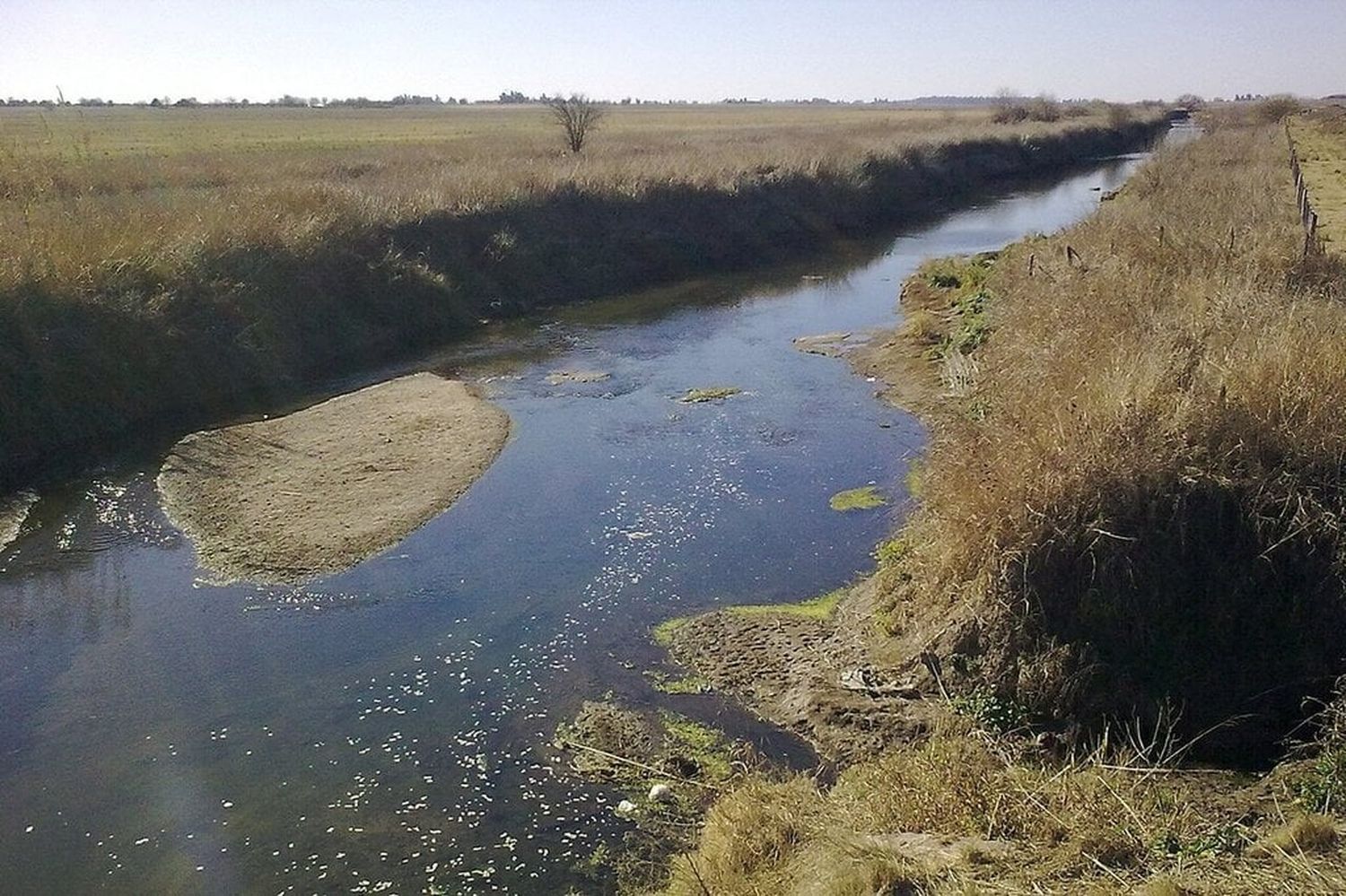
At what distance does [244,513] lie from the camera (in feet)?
42.7

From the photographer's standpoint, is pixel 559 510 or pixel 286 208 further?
pixel 286 208

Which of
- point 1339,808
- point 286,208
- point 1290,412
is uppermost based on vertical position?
point 286,208

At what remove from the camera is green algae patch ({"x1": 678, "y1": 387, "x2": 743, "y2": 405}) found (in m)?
17.9

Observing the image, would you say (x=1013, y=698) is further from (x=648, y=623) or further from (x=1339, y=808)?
(x=648, y=623)

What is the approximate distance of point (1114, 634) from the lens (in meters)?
8.27

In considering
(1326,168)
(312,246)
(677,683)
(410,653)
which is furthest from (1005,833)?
(1326,168)

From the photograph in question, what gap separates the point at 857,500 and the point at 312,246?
14.0 m

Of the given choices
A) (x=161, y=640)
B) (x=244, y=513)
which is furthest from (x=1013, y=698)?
(x=244, y=513)

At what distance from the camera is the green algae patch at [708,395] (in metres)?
17.9

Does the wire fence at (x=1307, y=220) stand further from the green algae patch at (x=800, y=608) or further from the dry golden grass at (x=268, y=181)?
the dry golden grass at (x=268, y=181)

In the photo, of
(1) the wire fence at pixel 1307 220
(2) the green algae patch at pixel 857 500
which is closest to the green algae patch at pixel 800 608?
(2) the green algae patch at pixel 857 500

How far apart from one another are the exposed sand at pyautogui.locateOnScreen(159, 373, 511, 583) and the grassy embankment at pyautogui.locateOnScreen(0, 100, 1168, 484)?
2248 mm

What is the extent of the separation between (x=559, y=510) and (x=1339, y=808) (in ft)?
29.3

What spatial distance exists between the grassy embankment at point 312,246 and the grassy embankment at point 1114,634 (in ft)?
41.7
